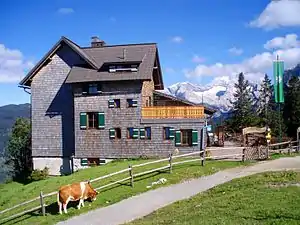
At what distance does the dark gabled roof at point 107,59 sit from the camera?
3506 centimetres

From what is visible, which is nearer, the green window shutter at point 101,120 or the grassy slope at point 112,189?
the grassy slope at point 112,189

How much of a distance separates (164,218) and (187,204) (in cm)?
231

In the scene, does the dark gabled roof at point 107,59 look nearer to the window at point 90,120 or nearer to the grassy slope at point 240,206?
the window at point 90,120

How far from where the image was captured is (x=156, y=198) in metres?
18.3

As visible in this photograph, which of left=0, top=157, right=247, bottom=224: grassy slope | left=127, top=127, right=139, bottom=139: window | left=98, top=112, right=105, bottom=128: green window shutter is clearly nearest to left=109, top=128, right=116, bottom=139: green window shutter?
left=98, top=112, right=105, bottom=128: green window shutter

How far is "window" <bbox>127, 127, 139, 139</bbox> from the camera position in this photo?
34781 millimetres

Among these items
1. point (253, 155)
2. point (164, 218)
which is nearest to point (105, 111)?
point (253, 155)

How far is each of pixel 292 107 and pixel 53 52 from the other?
117 feet

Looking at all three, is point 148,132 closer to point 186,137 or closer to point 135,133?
point 135,133

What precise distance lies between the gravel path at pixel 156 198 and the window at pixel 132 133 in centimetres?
1252

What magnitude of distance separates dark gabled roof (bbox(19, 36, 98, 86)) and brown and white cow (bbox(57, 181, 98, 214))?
62.7ft

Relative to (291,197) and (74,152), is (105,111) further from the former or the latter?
(291,197)

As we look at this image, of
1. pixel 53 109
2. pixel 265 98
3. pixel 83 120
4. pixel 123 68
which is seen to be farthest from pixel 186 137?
pixel 265 98

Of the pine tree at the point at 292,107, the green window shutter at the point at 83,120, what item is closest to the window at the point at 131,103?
the green window shutter at the point at 83,120
